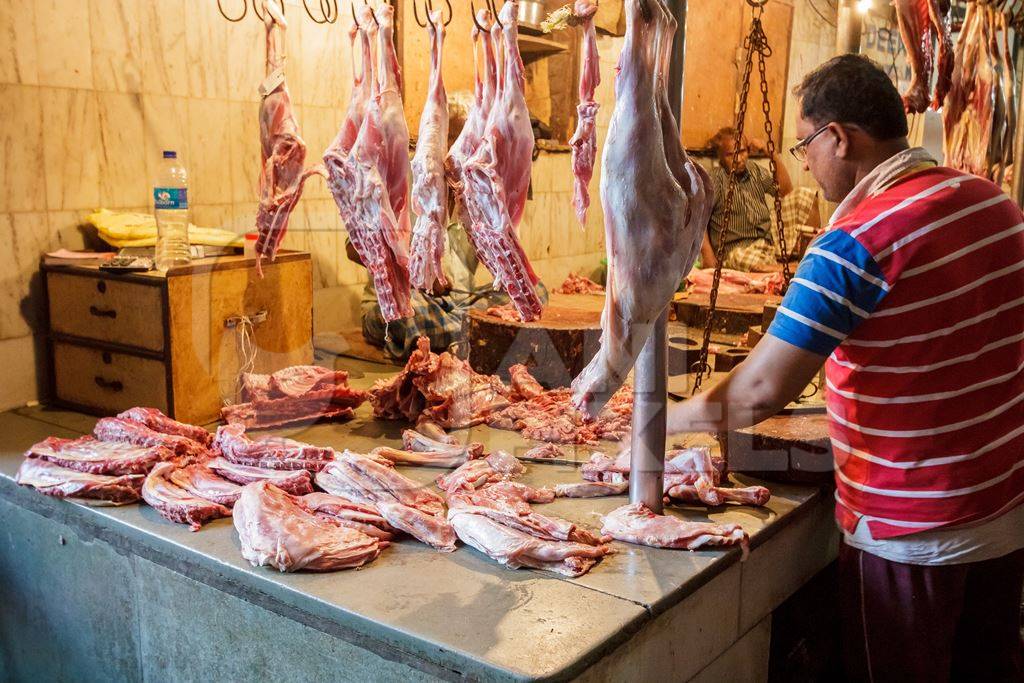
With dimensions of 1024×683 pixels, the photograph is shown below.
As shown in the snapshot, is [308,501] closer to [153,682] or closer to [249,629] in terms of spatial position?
[249,629]

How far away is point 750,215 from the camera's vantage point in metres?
9.29

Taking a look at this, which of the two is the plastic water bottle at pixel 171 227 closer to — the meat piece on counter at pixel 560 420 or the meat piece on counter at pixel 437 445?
the meat piece on counter at pixel 437 445

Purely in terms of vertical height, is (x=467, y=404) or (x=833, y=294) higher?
(x=833, y=294)

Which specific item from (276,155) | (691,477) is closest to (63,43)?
(276,155)

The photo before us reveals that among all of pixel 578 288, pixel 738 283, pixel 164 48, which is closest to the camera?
pixel 164 48

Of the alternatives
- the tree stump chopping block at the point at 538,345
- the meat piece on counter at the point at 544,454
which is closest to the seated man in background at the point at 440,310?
the tree stump chopping block at the point at 538,345

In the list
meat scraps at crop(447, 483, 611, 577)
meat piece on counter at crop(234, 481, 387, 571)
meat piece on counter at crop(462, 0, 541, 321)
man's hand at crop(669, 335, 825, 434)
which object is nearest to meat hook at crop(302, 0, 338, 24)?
meat piece on counter at crop(462, 0, 541, 321)

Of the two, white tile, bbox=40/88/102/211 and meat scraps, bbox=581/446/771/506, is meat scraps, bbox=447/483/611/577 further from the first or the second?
white tile, bbox=40/88/102/211

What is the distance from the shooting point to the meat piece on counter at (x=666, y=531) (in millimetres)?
2521

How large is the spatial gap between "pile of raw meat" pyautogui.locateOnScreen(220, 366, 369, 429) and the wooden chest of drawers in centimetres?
19

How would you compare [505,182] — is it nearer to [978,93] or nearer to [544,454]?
[544,454]

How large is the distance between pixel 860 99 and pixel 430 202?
1.41 metres

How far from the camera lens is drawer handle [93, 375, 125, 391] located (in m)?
3.92

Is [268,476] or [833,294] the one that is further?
[268,476]
